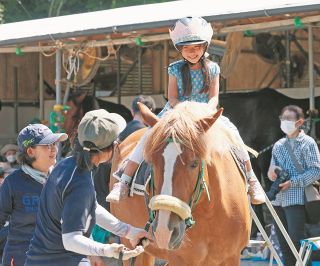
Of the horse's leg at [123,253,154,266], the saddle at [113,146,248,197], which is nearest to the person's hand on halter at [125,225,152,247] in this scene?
the saddle at [113,146,248,197]

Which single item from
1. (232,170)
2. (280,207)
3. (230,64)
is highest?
(230,64)

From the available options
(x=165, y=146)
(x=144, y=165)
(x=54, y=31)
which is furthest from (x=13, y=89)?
(x=165, y=146)

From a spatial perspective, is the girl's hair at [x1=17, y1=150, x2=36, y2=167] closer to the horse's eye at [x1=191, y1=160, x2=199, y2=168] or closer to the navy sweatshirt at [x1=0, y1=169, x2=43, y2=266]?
the navy sweatshirt at [x1=0, y1=169, x2=43, y2=266]

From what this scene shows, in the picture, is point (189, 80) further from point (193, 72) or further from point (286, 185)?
point (286, 185)

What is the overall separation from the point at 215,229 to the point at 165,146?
3.27ft

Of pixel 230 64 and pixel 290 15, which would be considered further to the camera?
pixel 230 64

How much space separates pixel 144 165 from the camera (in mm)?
6035

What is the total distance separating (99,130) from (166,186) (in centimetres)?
66

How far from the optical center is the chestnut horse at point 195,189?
4.81 metres

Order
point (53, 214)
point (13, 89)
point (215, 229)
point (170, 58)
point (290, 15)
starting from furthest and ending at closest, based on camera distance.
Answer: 1. point (13, 89)
2. point (170, 58)
3. point (290, 15)
4. point (215, 229)
5. point (53, 214)

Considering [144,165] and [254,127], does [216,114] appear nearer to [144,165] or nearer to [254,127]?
[144,165]

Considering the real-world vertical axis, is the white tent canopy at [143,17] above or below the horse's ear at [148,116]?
above

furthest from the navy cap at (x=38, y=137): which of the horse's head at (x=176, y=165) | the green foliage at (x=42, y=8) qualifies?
the green foliage at (x=42, y=8)

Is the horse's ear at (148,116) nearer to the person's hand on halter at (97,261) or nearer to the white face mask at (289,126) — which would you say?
the person's hand on halter at (97,261)
